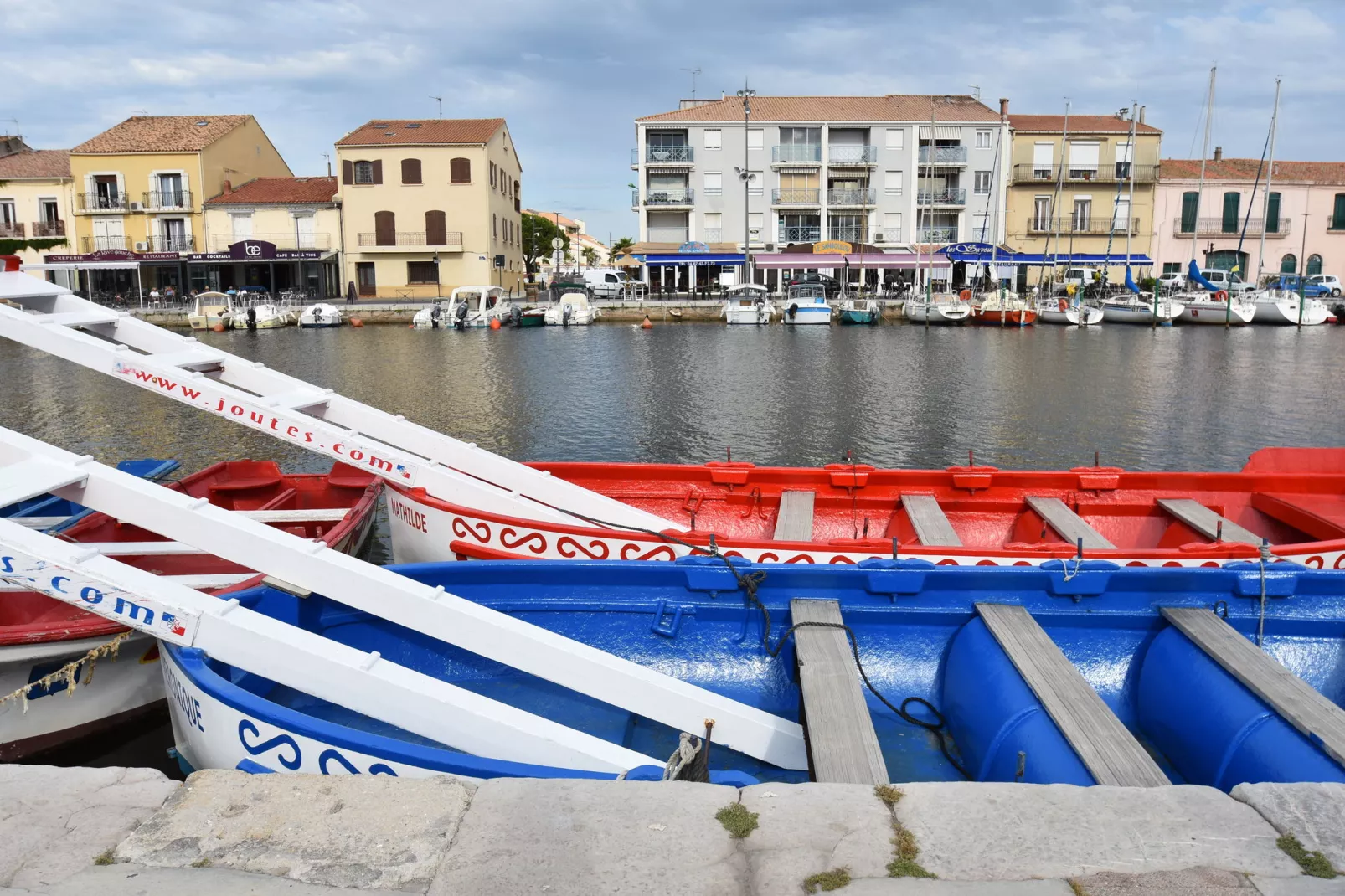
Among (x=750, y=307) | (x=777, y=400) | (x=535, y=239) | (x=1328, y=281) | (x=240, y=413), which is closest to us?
(x=240, y=413)

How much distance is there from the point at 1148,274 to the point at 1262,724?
210 feet

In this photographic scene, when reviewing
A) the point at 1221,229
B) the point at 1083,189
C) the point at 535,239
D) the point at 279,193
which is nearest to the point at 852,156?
the point at 1083,189

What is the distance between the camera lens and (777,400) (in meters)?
24.5

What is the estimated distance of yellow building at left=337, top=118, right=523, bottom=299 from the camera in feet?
182

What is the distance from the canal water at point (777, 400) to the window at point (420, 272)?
17.2m

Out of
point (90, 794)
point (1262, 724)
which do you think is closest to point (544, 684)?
point (90, 794)

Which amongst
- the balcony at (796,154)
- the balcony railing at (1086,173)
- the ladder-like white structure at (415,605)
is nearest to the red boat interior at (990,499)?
the ladder-like white structure at (415,605)

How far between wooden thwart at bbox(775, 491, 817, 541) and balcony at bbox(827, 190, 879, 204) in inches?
2108

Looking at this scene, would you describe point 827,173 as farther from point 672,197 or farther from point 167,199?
point 167,199

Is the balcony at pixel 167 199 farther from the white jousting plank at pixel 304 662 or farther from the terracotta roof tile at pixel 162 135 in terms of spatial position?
the white jousting plank at pixel 304 662

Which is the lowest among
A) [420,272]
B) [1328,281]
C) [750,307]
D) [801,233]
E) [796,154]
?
[750,307]

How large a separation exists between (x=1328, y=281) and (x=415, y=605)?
6761cm

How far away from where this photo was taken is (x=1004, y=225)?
200ft

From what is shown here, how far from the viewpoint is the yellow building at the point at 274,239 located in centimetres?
5538
